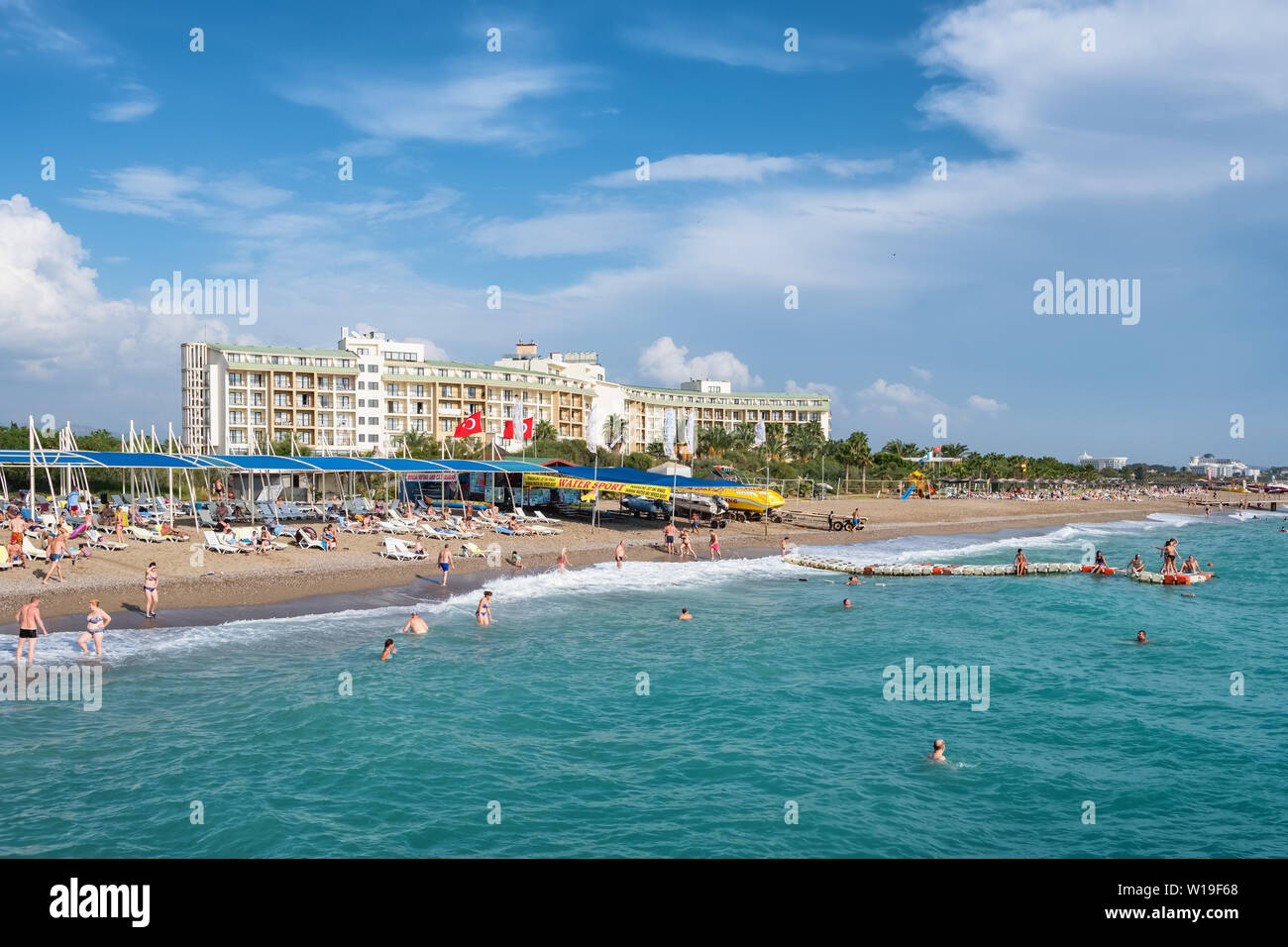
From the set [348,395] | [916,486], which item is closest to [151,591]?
[348,395]

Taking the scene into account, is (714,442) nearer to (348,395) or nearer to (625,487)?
(348,395)

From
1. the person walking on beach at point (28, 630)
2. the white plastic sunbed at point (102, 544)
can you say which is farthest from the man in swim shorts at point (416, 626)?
the white plastic sunbed at point (102, 544)

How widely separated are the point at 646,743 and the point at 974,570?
26.6 meters

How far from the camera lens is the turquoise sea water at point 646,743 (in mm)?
10875

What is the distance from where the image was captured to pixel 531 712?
15.5 metres

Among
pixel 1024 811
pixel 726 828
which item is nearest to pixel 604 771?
pixel 726 828

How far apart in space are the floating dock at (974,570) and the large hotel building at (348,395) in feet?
132

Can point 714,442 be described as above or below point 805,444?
above

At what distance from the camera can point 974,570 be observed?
36406 mm

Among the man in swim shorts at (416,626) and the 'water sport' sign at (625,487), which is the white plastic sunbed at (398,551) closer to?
the man in swim shorts at (416,626)

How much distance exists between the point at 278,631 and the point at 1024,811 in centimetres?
1732

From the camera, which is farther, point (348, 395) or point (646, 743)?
point (348, 395)
